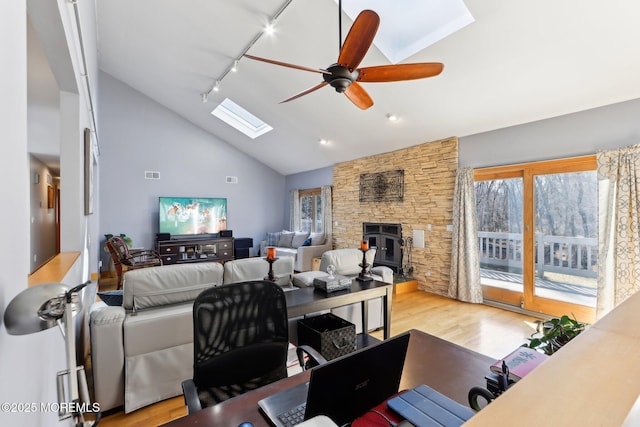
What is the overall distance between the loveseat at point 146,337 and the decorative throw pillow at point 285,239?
537cm

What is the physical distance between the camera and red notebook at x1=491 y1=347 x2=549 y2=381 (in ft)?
3.02

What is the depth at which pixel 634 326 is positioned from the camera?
714 millimetres

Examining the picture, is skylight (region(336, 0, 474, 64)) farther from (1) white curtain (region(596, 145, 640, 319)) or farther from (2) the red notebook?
(2) the red notebook

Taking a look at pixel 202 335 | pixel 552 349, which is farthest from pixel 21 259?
pixel 552 349

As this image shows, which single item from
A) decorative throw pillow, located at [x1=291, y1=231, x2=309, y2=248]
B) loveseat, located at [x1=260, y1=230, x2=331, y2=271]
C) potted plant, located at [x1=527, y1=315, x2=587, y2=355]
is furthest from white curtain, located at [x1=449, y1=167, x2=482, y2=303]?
decorative throw pillow, located at [x1=291, y1=231, x2=309, y2=248]

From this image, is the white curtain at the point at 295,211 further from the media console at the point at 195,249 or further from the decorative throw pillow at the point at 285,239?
the media console at the point at 195,249

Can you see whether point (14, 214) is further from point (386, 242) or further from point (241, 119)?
point (241, 119)

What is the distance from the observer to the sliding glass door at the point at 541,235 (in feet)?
11.7

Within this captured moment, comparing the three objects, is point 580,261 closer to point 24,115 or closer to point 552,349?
point 552,349

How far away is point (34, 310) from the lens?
57 cm

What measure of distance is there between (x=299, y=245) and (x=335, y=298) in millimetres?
5143

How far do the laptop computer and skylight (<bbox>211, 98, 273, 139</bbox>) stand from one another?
20.3 feet

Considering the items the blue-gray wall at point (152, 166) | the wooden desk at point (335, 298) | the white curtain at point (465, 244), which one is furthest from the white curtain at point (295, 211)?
the wooden desk at point (335, 298)

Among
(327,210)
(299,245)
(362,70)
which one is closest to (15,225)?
(362,70)
